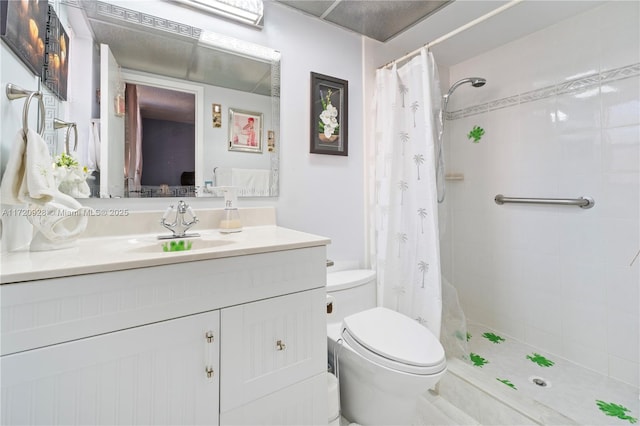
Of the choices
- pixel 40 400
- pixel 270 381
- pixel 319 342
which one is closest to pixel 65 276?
pixel 40 400

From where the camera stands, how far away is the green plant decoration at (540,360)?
1694mm

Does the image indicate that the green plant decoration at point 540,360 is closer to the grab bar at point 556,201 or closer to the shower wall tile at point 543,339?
the shower wall tile at point 543,339

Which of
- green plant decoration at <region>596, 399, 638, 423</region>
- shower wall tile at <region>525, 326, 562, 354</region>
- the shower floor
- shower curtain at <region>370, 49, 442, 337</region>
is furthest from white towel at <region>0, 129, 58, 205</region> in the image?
shower wall tile at <region>525, 326, 562, 354</region>

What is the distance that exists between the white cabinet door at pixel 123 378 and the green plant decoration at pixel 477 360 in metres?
1.51

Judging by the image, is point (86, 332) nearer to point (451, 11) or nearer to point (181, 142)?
point (181, 142)

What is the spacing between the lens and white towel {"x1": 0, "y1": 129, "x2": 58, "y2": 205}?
76cm

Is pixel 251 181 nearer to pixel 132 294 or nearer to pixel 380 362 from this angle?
pixel 132 294

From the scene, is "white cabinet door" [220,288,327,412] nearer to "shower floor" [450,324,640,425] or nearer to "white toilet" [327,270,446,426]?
"white toilet" [327,270,446,426]

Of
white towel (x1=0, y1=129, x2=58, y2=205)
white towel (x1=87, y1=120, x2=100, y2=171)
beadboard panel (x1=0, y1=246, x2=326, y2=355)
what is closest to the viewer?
beadboard panel (x1=0, y1=246, x2=326, y2=355)

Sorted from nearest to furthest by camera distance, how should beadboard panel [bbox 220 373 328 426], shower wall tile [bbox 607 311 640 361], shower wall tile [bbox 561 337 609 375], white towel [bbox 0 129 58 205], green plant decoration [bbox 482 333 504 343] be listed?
white towel [bbox 0 129 58 205], beadboard panel [bbox 220 373 328 426], shower wall tile [bbox 607 311 640 361], shower wall tile [bbox 561 337 609 375], green plant decoration [bbox 482 333 504 343]

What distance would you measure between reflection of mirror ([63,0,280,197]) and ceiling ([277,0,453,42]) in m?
0.38

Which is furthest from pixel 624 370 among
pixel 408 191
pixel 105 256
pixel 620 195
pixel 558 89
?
pixel 105 256

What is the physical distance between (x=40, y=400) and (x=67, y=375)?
0.06 metres

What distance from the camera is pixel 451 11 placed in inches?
62.8
